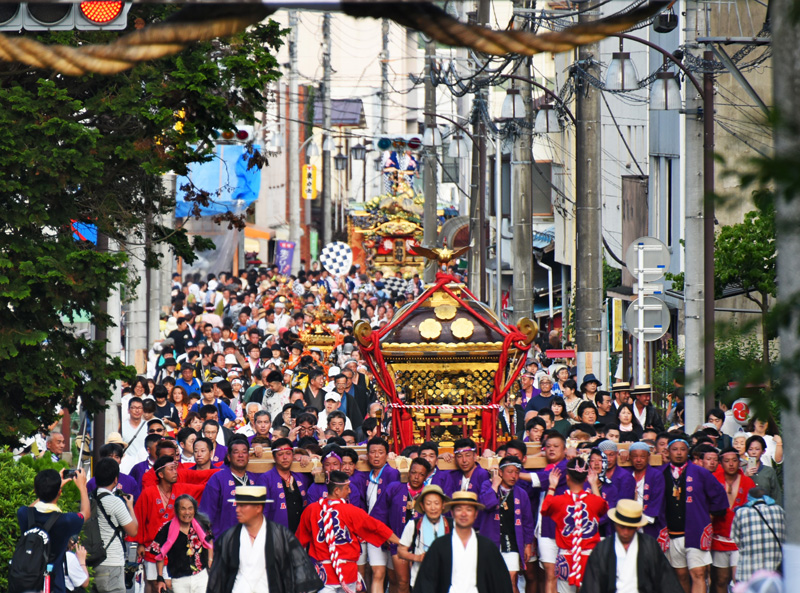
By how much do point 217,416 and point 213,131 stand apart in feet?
13.4

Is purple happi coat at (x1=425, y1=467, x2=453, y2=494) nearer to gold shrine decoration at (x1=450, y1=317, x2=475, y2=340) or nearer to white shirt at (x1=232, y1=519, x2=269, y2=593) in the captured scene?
white shirt at (x1=232, y1=519, x2=269, y2=593)

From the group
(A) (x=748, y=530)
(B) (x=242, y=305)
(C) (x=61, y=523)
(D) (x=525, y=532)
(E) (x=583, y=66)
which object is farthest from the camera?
(B) (x=242, y=305)

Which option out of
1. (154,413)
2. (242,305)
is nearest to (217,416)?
(154,413)

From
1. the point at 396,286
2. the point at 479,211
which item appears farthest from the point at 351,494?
the point at 396,286

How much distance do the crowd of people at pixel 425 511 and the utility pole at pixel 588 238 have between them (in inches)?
211

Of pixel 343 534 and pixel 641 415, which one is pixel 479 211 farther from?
pixel 343 534

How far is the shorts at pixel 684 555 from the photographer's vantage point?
39.8ft

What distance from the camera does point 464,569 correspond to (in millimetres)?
9469

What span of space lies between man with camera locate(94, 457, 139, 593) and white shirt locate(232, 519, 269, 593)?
1.84m

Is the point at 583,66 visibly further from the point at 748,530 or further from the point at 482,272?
the point at 482,272

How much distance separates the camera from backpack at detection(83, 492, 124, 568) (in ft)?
34.7

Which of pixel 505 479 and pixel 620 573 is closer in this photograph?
pixel 620 573

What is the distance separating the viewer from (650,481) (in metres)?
12.2

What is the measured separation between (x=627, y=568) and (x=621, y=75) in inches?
397
